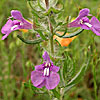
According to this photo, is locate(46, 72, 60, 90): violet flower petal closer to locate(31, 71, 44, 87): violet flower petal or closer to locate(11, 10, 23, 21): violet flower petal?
locate(31, 71, 44, 87): violet flower petal

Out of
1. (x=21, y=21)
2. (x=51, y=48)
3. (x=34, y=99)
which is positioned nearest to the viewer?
(x=21, y=21)

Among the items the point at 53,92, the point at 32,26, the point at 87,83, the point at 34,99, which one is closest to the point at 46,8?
the point at 32,26

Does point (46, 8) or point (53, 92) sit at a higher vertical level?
point (46, 8)

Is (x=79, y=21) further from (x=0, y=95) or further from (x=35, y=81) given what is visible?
(x=0, y=95)

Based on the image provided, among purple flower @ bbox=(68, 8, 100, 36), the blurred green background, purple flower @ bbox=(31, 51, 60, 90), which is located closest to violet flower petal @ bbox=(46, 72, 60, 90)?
purple flower @ bbox=(31, 51, 60, 90)

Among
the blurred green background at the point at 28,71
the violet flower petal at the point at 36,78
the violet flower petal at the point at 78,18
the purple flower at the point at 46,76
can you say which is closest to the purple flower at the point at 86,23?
the violet flower petal at the point at 78,18

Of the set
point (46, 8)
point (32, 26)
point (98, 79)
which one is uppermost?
point (46, 8)

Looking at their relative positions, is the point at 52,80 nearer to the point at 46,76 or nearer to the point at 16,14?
the point at 46,76
